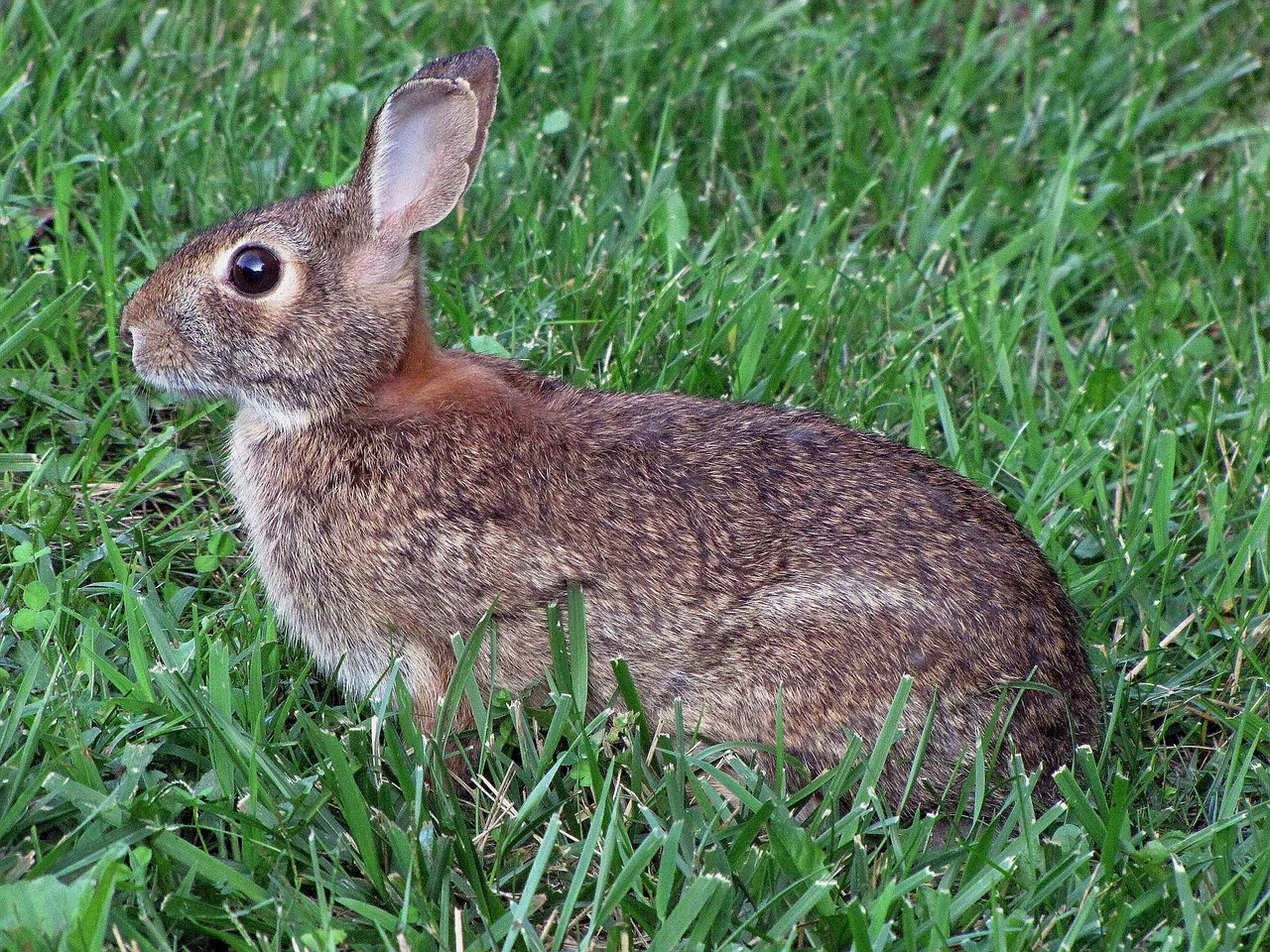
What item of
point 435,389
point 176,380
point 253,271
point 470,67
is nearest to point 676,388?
point 435,389

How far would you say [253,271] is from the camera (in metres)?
4.26

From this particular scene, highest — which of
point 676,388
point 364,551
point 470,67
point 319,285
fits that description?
point 470,67

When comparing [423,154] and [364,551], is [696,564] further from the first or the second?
[423,154]

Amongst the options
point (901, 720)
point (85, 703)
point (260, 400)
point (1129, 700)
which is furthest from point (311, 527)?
point (1129, 700)

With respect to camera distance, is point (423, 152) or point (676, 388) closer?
point (423, 152)

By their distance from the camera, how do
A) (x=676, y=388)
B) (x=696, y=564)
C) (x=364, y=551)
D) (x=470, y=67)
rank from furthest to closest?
(x=676, y=388)
(x=470, y=67)
(x=364, y=551)
(x=696, y=564)

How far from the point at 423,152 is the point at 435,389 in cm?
63

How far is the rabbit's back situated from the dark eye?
40 cm

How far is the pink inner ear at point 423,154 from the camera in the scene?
4270 mm

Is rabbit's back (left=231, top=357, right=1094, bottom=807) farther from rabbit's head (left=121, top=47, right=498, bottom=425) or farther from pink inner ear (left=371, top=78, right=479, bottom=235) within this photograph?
pink inner ear (left=371, top=78, right=479, bottom=235)

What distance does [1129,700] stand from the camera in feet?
14.6

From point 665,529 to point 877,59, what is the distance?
12.0ft

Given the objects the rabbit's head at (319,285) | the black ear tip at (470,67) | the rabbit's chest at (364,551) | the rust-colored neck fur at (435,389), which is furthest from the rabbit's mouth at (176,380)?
the black ear tip at (470,67)

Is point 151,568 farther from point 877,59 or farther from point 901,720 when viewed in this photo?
point 877,59
